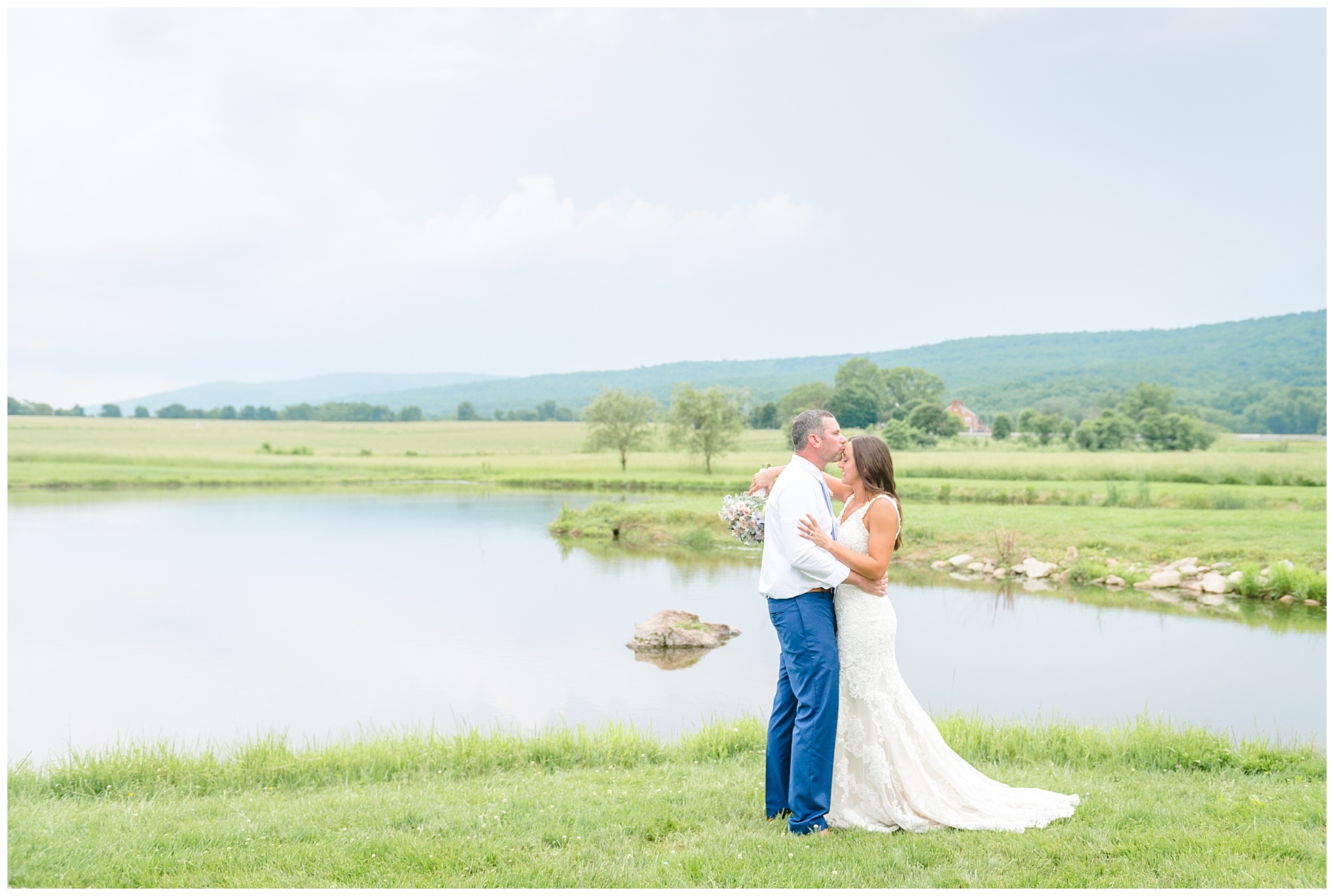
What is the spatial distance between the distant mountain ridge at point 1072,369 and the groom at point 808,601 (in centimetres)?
7606

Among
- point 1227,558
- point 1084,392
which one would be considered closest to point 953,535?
point 1227,558

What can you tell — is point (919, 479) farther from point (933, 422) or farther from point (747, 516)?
point (747, 516)

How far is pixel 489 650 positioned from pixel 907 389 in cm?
6039

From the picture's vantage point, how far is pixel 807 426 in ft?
16.7

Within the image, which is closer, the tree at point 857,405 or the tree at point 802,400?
the tree at point 857,405

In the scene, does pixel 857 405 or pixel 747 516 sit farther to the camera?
pixel 857 405

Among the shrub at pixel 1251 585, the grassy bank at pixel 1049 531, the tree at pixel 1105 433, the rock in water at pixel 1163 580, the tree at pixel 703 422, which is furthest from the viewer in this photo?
the tree at pixel 1105 433

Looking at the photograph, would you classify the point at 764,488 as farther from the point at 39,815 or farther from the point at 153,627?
the point at 153,627

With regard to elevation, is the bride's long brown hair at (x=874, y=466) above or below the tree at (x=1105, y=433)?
above

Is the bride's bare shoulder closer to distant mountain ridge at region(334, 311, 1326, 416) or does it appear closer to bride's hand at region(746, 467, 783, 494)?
bride's hand at region(746, 467, 783, 494)

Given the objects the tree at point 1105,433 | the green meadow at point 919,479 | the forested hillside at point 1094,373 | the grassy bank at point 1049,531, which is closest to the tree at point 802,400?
the green meadow at point 919,479

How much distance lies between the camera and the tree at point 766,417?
81.2m

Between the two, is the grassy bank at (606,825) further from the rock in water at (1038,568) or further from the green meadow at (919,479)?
the green meadow at (919,479)

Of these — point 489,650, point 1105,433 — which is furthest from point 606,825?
point 1105,433
